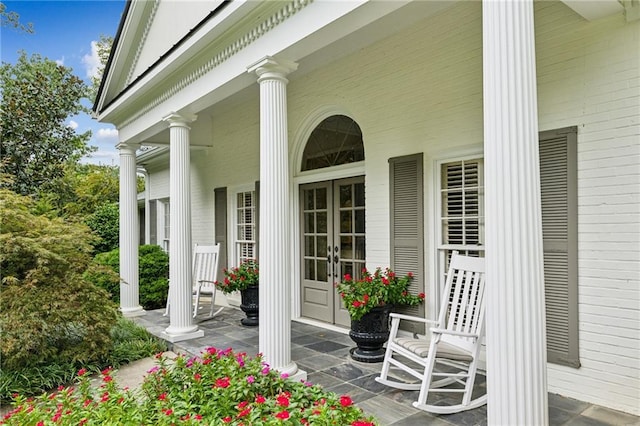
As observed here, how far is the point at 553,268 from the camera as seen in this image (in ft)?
10.7

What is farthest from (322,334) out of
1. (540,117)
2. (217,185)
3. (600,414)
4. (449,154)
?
(217,185)

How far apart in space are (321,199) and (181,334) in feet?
8.16

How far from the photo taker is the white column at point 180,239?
17.0 feet

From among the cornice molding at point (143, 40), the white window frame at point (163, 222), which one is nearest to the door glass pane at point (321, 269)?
the cornice molding at point (143, 40)

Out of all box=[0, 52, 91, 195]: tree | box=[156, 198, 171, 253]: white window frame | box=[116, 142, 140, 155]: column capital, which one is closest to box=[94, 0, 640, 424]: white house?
box=[116, 142, 140, 155]: column capital

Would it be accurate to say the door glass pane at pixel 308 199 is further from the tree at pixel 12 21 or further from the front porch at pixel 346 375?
the tree at pixel 12 21

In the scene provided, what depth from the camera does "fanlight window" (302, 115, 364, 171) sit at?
17.0 ft

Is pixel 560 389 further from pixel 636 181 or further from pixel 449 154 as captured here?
pixel 449 154

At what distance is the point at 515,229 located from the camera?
1999mm

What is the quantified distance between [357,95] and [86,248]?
12.1 feet

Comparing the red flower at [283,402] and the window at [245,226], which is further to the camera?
the window at [245,226]

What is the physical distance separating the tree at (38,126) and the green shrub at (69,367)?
8152 mm

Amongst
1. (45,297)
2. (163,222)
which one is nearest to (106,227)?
(163,222)

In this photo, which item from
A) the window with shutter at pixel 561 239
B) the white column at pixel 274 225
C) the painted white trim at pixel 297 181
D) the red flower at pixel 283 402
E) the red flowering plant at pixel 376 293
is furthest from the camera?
the painted white trim at pixel 297 181
